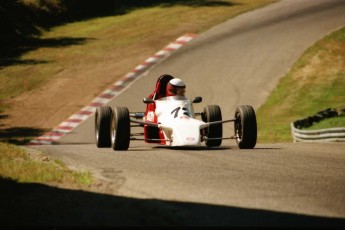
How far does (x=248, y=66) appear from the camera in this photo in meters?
32.7

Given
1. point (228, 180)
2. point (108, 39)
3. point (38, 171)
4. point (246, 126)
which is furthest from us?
point (108, 39)

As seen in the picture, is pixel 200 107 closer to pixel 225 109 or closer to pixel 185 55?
pixel 225 109

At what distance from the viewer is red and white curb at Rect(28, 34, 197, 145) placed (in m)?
25.5

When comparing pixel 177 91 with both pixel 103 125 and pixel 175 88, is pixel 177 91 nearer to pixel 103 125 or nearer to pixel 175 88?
pixel 175 88

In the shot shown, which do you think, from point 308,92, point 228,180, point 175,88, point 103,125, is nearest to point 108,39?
point 308,92

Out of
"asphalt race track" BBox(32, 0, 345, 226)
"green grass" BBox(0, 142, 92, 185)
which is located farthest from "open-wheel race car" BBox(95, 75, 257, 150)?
"green grass" BBox(0, 142, 92, 185)

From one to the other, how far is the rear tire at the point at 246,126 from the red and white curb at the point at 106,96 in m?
12.1

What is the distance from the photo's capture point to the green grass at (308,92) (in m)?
25.1

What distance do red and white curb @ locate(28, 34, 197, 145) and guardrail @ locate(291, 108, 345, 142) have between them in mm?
8514

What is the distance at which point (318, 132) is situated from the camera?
20.3 m

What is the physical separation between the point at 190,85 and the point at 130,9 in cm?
1772

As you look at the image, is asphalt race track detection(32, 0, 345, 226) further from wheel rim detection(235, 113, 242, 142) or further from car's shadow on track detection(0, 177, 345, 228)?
wheel rim detection(235, 113, 242, 142)

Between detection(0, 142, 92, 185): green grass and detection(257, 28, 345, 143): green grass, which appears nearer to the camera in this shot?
detection(0, 142, 92, 185): green grass

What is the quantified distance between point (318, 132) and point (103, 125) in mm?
7881
